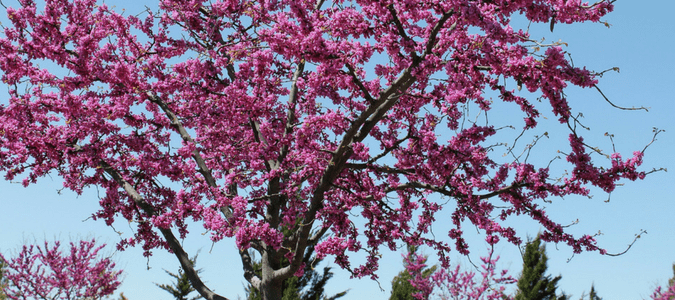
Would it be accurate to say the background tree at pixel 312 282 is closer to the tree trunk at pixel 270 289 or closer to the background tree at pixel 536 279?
the tree trunk at pixel 270 289

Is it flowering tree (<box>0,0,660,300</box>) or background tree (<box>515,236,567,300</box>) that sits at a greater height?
background tree (<box>515,236,567,300</box>)

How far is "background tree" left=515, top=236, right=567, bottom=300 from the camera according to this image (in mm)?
26250

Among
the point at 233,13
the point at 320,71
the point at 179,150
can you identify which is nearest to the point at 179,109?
the point at 179,150

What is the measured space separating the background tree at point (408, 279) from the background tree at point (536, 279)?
530cm

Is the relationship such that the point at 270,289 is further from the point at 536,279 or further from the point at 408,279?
the point at 536,279

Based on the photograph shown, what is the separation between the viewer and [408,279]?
2477 centimetres

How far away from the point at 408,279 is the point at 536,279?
285 inches

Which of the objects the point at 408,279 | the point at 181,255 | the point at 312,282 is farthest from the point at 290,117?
the point at 408,279

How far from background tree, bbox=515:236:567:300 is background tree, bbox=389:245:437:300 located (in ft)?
17.4

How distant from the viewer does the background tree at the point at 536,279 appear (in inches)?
1033

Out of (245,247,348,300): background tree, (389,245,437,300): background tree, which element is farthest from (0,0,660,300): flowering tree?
(389,245,437,300): background tree

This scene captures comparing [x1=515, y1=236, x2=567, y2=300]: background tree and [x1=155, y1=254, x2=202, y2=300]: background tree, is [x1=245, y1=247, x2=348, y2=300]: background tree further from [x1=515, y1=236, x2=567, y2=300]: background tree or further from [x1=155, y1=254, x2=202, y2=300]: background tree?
[x1=515, y1=236, x2=567, y2=300]: background tree

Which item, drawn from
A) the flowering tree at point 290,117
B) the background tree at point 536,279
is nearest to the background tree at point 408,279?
the background tree at point 536,279

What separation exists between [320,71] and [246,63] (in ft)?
8.64
